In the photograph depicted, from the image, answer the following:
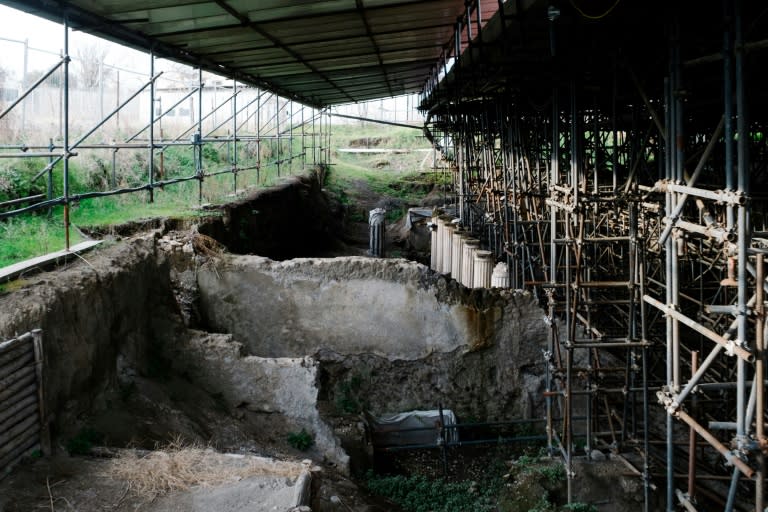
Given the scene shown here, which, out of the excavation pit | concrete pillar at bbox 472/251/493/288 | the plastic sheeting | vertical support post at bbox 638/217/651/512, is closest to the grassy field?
the excavation pit

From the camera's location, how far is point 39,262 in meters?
8.52

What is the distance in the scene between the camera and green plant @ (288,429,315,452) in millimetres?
10055

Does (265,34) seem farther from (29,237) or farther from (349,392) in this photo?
(349,392)

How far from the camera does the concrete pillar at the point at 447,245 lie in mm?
20469

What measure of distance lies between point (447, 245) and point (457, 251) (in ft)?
5.38

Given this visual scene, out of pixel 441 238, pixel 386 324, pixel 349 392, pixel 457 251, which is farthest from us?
pixel 441 238

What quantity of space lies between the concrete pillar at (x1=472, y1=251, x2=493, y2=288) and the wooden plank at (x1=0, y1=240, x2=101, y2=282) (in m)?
8.37

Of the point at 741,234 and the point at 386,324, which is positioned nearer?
the point at 741,234

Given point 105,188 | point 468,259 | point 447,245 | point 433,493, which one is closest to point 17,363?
point 433,493

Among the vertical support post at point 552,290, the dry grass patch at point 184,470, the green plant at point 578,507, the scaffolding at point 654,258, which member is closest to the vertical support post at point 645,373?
the scaffolding at point 654,258

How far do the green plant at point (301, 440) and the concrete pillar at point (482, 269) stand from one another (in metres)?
6.68

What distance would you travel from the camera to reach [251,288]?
12562 mm

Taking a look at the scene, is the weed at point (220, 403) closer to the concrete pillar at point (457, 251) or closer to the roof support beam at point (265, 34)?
the roof support beam at point (265, 34)

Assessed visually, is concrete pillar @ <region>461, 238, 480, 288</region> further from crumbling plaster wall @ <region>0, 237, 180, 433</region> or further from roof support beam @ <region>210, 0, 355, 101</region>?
crumbling plaster wall @ <region>0, 237, 180, 433</region>
